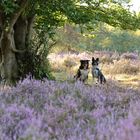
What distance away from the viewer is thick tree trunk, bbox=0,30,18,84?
11.7 m

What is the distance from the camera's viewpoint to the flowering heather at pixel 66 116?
3.20 metres

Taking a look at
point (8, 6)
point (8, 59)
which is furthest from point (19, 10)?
point (8, 59)

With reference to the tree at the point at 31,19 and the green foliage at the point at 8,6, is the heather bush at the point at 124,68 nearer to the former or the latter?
the tree at the point at 31,19

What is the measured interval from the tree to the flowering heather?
496 cm

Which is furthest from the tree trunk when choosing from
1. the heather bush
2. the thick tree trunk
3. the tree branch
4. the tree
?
the heather bush

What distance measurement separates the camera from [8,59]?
1186 cm

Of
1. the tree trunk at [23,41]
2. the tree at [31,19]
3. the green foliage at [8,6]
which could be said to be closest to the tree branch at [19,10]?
the tree at [31,19]

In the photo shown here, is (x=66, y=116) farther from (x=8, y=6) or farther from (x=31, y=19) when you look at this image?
(x=31, y=19)

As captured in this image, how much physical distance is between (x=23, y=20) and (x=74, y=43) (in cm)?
3137

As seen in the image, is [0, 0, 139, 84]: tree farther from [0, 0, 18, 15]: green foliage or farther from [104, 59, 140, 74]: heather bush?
[104, 59, 140, 74]: heather bush

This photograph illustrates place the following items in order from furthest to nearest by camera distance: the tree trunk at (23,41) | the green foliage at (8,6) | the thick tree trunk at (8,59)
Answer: the tree trunk at (23,41) → the thick tree trunk at (8,59) → the green foliage at (8,6)

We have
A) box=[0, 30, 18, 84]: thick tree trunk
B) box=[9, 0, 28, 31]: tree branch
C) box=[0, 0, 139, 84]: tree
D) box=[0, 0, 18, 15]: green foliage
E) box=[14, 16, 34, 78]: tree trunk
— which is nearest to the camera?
box=[0, 0, 18, 15]: green foliage

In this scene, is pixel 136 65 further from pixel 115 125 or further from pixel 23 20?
pixel 115 125

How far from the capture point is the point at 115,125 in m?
3.49
